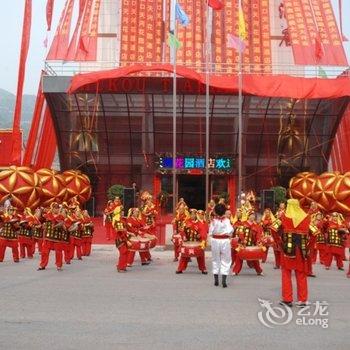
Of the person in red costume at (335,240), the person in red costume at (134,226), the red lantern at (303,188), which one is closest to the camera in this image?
the person in red costume at (134,226)

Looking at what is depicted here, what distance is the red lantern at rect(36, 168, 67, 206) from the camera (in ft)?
81.9

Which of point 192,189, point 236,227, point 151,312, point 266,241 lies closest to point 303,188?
point 192,189

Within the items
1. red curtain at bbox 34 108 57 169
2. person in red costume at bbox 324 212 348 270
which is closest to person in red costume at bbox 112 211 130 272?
person in red costume at bbox 324 212 348 270

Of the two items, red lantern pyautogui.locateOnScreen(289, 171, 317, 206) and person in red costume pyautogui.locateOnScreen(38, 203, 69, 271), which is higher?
red lantern pyautogui.locateOnScreen(289, 171, 317, 206)

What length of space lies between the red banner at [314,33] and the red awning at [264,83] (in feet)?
9.55

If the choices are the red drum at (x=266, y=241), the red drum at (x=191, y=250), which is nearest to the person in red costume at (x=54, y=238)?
the red drum at (x=191, y=250)

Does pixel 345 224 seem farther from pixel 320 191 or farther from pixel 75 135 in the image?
pixel 75 135

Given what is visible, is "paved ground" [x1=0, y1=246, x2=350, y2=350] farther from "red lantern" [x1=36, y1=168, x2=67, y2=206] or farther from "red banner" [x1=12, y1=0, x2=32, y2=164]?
"red banner" [x1=12, y1=0, x2=32, y2=164]

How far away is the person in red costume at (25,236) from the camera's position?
1488 cm

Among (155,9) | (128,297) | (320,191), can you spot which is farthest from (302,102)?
(128,297)

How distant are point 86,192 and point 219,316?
2059 centimetres

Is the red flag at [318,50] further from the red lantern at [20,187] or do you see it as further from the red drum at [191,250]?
the red drum at [191,250]

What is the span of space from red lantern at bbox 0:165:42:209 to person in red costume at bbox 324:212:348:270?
14.0 m

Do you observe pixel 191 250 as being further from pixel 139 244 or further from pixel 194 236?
pixel 139 244
